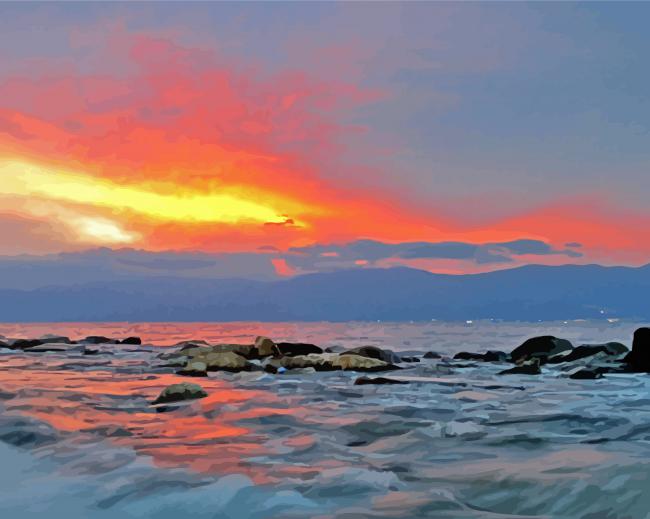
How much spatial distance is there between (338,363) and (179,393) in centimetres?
1329

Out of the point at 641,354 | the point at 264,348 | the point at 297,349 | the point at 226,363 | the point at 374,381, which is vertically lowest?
the point at 374,381

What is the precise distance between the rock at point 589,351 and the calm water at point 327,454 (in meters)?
14.0

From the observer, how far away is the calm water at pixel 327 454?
821cm

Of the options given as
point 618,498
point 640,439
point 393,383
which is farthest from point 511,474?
point 393,383

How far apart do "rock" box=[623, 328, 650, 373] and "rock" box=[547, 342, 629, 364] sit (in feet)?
12.3

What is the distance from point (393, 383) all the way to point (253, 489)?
51.7 feet

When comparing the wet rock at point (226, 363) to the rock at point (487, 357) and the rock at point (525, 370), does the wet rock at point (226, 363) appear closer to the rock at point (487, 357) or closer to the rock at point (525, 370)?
the rock at point (525, 370)

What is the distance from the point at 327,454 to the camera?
36.5 ft

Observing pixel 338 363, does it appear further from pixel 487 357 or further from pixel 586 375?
pixel 487 357

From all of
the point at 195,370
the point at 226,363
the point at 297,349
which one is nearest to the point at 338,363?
the point at 226,363

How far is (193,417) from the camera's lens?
601 inches

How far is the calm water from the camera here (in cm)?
821

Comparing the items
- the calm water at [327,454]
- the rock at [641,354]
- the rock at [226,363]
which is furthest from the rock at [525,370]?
the rock at [226,363]

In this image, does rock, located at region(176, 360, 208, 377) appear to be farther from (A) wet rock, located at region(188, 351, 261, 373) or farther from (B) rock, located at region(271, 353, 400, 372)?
(B) rock, located at region(271, 353, 400, 372)
